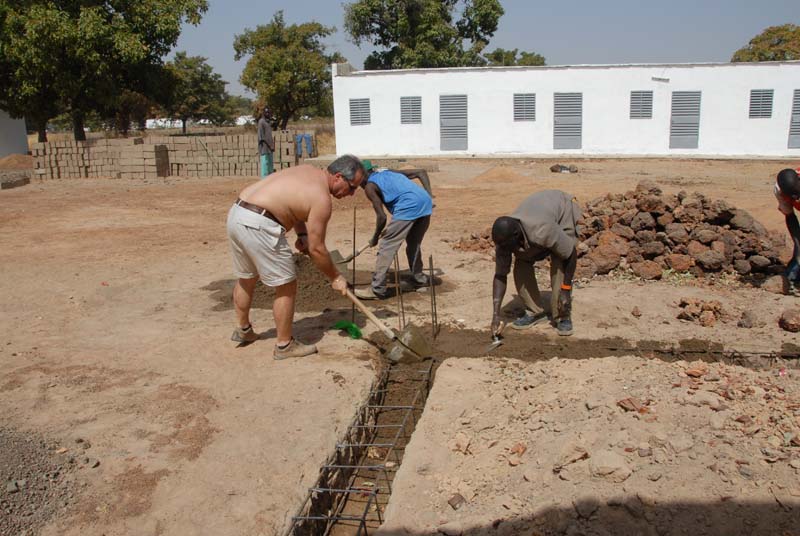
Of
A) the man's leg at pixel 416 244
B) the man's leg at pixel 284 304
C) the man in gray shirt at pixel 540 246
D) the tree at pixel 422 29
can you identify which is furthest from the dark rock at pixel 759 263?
the tree at pixel 422 29

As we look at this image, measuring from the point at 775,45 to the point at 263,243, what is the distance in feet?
136

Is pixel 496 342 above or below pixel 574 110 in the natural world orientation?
below

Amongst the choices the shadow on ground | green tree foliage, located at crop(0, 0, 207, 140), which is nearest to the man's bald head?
the shadow on ground

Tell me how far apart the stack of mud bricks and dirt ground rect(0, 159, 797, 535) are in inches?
318

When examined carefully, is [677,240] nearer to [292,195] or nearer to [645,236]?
[645,236]

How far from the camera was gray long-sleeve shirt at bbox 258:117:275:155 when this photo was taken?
49.0ft

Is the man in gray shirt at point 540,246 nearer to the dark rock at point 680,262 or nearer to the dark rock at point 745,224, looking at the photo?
the dark rock at point 680,262

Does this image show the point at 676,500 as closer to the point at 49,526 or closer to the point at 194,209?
the point at 49,526

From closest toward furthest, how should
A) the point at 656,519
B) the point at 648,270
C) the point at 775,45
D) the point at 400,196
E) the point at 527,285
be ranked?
the point at 656,519 < the point at 527,285 < the point at 400,196 < the point at 648,270 < the point at 775,45

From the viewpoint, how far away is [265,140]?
1517cm

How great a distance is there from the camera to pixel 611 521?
8.98 ft

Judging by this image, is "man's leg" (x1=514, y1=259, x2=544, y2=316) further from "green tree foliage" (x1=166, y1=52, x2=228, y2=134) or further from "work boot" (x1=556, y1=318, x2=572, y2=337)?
"green tree foliage" (x1=166, y1=52, x2=228, y2=134)

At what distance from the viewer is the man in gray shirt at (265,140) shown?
588 inches

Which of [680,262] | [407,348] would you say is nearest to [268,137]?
[680,262]
